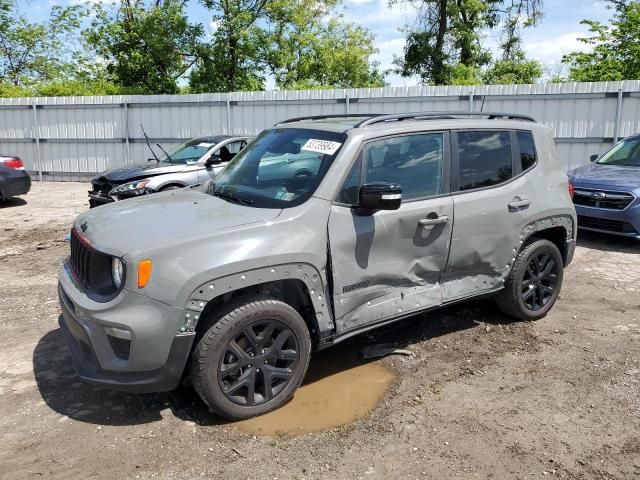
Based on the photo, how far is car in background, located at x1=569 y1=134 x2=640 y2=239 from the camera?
296 inches

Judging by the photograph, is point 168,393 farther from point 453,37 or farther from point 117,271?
point 453,37

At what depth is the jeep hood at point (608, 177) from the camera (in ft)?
25.2

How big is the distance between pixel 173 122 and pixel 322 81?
51.0 feet

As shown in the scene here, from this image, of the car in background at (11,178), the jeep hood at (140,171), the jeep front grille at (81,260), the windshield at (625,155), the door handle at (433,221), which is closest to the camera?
the jeep front grille at (81,260)

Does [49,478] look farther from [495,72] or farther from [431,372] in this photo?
[495,72]

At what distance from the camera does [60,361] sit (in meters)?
4.29

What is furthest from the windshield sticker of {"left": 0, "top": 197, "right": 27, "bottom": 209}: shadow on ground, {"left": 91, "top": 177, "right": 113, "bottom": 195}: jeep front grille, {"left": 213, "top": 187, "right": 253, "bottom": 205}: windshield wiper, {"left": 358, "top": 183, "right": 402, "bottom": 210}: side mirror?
{"left": 0, "top": 197, "right": 27, "bottom": 209}: shadow on ground

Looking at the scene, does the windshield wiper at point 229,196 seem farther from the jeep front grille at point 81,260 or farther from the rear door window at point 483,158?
the rear door window at point 483,158

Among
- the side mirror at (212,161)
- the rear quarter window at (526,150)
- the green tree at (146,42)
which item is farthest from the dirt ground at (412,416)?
the green tree at (146,42)

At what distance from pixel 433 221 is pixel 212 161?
6304 millimetres

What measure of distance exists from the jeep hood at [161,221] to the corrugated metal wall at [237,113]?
8.71 metres

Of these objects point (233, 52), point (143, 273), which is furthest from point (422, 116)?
point (233, 52)

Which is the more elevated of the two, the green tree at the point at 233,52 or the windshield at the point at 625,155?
the green tree at the point at 233,52

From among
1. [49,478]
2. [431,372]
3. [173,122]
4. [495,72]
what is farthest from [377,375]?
[495,72]
